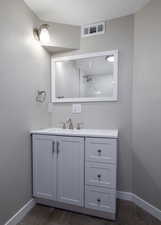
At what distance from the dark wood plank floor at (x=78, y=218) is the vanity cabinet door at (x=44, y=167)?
0.57 feet

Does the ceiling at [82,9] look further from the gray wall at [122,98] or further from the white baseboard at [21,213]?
the white baseboard at [21,213]

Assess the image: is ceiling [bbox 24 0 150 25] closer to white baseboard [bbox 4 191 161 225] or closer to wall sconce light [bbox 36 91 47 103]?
wall sconce light [bbox 36 91 47 103]

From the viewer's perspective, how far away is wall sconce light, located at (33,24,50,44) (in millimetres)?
1874

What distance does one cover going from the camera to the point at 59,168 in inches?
67.6

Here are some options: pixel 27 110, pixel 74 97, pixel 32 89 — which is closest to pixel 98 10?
pixel 74 97

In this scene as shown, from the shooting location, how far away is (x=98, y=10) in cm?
183

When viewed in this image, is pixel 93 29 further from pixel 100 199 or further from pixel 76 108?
pixel 100 199

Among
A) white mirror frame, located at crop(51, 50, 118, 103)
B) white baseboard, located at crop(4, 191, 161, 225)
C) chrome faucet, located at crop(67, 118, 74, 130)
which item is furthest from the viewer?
chrome faucet, located at crop(67, 118, 74, 130)

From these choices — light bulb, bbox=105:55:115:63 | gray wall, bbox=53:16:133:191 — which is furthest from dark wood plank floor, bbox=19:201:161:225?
light bulb, bbox=105:55:115:63

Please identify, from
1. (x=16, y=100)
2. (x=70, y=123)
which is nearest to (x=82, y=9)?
(x=16, y=100)

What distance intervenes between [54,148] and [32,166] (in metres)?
0.42

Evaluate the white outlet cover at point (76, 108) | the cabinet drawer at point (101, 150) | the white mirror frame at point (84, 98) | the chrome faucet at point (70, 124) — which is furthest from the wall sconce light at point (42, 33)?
the cabinet drawer at point (101, 150)

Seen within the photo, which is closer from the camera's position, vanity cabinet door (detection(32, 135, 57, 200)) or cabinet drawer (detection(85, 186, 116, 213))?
cabinet drawer (detection(85, 186, 116, 213))

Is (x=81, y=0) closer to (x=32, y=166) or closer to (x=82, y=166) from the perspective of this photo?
(x=82, y=166)
